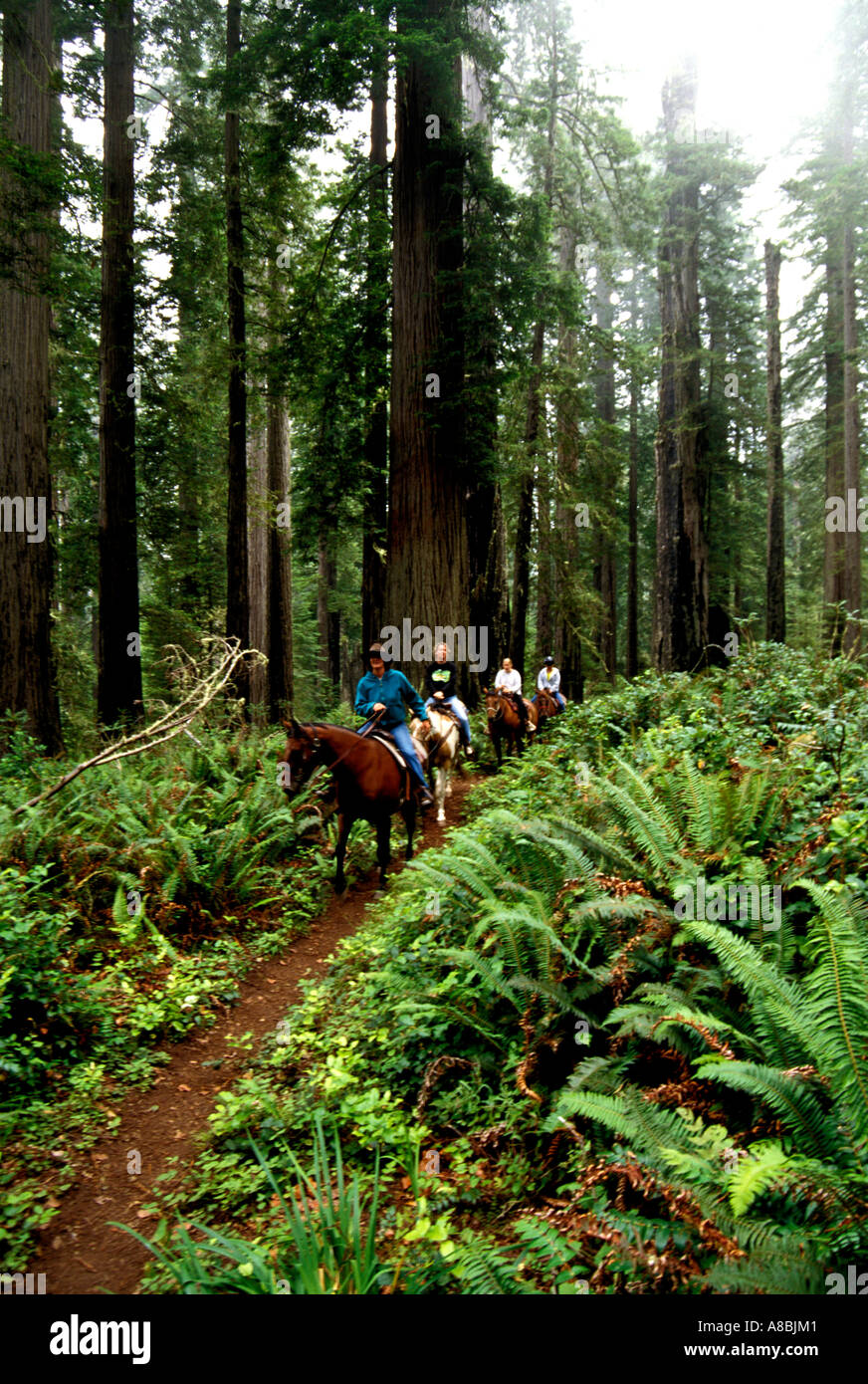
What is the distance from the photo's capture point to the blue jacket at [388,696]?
28.6 ft

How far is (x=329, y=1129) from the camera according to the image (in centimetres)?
391

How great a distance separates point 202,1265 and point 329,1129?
3.35 ft

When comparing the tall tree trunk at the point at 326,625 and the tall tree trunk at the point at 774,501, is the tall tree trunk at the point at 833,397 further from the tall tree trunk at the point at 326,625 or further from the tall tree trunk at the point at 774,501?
the tall tree trunk at the point at 326,625

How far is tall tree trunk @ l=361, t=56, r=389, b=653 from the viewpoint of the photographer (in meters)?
12.8

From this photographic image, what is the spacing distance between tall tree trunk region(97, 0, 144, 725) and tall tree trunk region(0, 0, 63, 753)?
6.01 ft

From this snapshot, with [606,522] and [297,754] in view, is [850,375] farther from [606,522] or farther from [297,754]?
[297,754]

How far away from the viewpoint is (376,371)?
524 inches

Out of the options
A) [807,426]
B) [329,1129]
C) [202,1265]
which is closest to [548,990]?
[329,1129]

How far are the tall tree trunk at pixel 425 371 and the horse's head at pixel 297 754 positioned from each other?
4.12 m

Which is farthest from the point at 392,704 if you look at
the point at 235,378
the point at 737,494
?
the point at 737,494

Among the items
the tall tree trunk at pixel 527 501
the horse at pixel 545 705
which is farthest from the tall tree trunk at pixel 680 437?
the tall tree trunk at pixel 527 501

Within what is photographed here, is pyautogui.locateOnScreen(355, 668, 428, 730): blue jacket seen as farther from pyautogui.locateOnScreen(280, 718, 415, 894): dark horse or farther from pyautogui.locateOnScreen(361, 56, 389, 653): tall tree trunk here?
pyautogui.locateOnScreen(361, 56, 389, 653): tall tree trunk

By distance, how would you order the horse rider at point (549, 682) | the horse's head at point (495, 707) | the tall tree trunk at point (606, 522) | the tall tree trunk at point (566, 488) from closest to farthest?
1. the horse's head at point (495, 707)
2. the tall tree trunk at point (566, 488)
3. the horse rider at point (549, 682)
4. the tall tree trunk at point (606, 522)

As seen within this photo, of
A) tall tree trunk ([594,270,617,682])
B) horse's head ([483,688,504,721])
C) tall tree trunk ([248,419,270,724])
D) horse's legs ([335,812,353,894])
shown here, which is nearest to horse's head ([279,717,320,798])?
horse's legs ([335,812,353,894])
